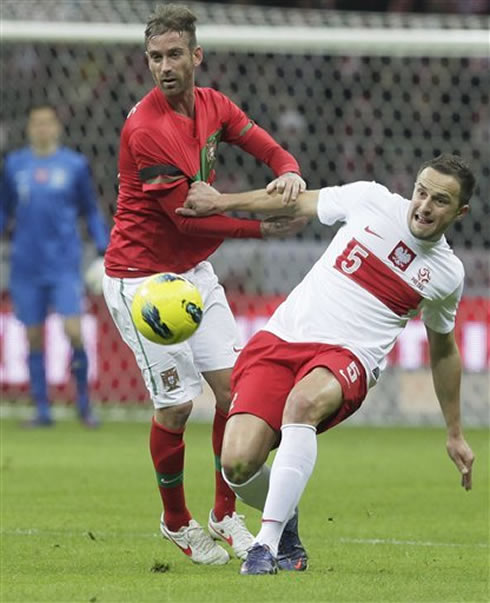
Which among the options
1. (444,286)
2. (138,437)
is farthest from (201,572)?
(138,437)

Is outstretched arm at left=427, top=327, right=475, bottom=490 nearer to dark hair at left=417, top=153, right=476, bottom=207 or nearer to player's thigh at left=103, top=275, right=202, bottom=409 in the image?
dark hair at left=417, top=153, right=476, bottom=207

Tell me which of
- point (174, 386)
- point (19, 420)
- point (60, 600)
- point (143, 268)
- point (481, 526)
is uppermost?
point (143, 268)

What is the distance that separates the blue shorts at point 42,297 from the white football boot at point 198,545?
608 cm

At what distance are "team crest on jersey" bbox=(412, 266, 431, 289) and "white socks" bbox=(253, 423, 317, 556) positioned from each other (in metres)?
0.80

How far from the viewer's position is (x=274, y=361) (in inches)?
243

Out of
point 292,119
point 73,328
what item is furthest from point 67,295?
point 292,119

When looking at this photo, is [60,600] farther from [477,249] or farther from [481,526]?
[477,249]

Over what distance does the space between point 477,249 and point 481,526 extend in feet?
23.9

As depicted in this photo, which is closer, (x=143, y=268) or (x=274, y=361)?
(x=274, y=361)

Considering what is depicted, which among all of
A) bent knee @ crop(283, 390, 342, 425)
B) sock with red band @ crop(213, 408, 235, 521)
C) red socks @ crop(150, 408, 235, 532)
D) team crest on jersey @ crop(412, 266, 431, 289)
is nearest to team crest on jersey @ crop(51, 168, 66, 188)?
sock with red band @ crop(213, 408, 235, 521)

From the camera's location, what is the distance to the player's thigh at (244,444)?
5977mm

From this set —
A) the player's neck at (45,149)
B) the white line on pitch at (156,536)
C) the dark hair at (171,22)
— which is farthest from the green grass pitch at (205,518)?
the player's neck at (45,149)

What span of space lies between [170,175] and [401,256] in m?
1.03

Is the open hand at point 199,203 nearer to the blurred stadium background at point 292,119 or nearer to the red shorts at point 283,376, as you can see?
the red shorts at point 283,376
